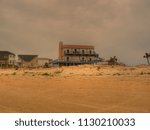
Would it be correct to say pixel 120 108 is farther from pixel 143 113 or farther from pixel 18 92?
pixel 18 92

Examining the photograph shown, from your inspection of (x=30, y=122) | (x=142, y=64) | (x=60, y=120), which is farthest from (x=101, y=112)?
(x=142, y=64)

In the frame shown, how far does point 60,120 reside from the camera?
7.05 m

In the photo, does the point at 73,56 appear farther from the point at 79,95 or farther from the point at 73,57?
the point at 79,95

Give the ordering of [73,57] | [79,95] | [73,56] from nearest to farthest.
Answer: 1. [79,95]
2. [73,57]
3. [73,56]

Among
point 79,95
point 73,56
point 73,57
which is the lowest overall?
point 79,95

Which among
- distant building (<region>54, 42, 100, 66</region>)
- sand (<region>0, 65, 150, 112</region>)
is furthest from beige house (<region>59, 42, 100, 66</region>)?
sand (<region>0, 65, 150, 112</region>)

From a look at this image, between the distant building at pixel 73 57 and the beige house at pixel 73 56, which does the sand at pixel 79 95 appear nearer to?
the distant building at pixel 73 57

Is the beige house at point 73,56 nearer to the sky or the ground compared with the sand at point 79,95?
nearer to the sky

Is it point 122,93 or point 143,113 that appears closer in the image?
point 143,113

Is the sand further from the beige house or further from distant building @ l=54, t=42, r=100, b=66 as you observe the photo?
the beige house

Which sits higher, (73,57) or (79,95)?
(73,57)

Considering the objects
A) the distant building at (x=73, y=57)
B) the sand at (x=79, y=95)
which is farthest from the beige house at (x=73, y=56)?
the sand at (x=79, y=95)

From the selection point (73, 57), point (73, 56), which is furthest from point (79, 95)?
point (73, 56)

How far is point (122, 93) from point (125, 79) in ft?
6.61
